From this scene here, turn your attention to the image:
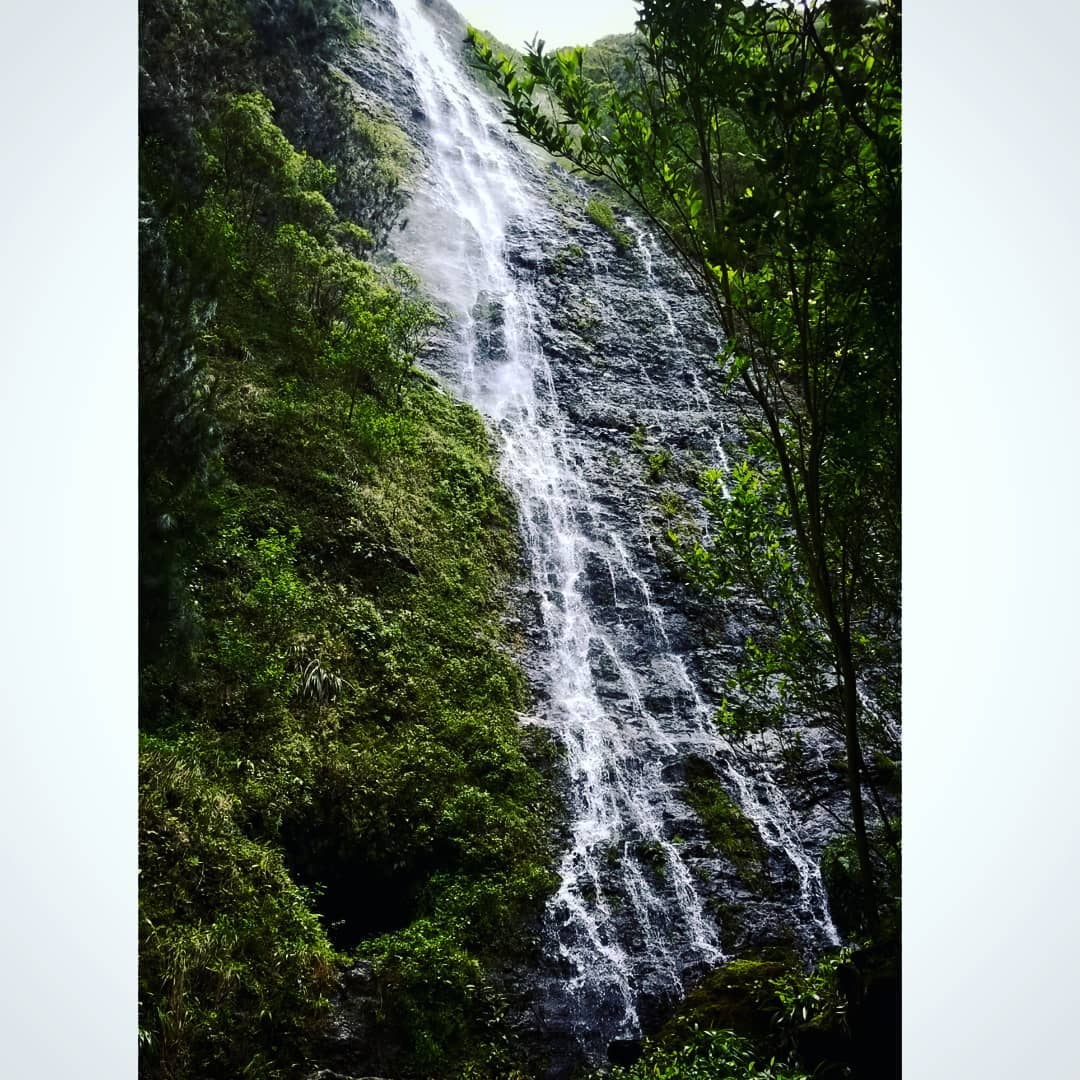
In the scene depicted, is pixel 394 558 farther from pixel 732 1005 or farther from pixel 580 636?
pixel 732 1005

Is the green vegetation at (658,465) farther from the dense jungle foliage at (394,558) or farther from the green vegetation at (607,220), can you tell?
the green vegetation at (607,220)

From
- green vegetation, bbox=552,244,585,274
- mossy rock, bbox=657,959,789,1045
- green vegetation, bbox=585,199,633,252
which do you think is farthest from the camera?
green vegetation, bbox=552,244,585,274

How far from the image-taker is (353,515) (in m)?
3.36

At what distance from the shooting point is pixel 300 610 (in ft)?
10.3

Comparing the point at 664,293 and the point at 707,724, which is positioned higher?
the point at 664,293

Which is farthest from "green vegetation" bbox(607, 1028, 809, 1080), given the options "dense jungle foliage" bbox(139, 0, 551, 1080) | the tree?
the tree

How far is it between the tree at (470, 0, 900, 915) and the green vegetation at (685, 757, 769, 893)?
0.76ft

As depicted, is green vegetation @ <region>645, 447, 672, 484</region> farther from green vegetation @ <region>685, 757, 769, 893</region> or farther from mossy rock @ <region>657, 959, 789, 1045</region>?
mossy rock @ <region>657, 959, 789, 1045</region>

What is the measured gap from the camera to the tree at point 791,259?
2.66 m

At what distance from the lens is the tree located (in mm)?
2664

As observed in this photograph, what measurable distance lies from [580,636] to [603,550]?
1.21 feet
